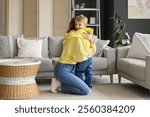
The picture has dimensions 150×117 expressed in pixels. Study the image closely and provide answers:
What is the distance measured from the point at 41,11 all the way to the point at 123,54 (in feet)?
9.07

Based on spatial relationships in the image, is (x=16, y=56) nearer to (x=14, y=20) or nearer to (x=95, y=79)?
(x=95, y=79)

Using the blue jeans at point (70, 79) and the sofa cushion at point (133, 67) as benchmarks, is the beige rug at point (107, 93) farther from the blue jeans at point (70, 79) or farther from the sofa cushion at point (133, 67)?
the sofa cushion at point (133, 67)

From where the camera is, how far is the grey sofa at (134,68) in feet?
13.5

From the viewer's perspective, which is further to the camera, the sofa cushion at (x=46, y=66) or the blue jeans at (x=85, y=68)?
the sofa cushion at (x=46, y=66)

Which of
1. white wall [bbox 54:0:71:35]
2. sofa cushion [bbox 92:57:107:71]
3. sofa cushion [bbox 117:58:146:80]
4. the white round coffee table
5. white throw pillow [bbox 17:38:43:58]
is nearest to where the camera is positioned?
the white round coffee table

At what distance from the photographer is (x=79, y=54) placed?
4148mm

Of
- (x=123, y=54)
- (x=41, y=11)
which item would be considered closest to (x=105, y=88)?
(x=123, y=54)

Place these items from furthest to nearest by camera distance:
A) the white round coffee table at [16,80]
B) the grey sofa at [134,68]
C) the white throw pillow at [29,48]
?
1. the white throw pillow at [29,48]
2. the grey sofa at [134,68]
3. the white round coffee table at [16,80]

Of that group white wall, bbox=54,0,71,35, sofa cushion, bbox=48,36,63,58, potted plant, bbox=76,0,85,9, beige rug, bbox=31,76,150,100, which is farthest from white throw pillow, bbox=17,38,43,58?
potted plant, bbox=76,0,85,9

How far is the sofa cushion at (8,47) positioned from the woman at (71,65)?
1.50 meters

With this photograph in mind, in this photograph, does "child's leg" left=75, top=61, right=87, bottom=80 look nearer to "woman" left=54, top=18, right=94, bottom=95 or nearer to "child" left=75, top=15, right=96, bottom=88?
"child" left=75, top=15, right=96, bottom=88

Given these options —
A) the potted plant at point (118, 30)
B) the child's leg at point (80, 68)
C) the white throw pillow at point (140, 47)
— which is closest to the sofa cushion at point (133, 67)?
the white throw pillow at point (140, 47)

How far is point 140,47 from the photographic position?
5.07 metres

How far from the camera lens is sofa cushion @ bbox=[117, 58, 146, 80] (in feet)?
13.9
